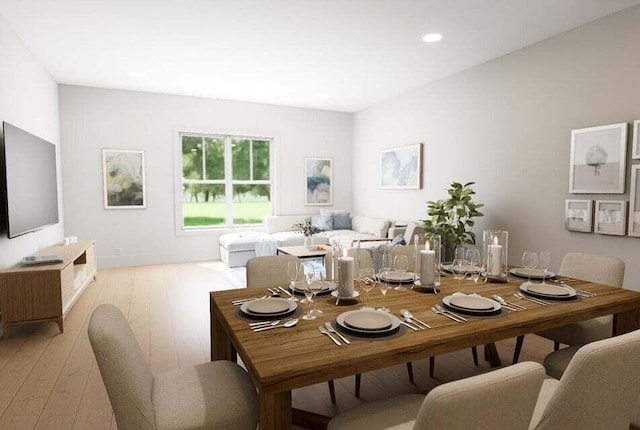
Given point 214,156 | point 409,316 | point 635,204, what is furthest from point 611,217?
point 214,156

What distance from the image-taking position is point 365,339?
1371mm

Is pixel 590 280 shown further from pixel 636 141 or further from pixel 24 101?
pixel 24 101

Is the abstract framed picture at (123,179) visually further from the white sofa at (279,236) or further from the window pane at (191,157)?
the white sofa at (279,236)

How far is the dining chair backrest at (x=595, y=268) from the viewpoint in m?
2.26

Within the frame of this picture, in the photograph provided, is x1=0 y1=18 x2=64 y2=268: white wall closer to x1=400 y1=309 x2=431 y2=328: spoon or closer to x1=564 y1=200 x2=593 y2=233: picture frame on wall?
x1=400 y1=309 x2=431 y2=328: spoon

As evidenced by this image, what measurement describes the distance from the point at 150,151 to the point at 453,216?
15.9 ft

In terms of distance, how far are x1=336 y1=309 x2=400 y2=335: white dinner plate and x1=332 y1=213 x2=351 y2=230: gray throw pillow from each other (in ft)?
18.2

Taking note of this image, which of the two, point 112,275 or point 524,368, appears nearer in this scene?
point 524,368

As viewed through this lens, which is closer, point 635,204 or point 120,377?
point 120,377

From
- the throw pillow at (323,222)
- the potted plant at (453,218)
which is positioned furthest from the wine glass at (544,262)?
the throw pillow at (323,222)

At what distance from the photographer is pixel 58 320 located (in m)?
3.37

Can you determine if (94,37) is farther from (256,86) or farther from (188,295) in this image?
(188,295)

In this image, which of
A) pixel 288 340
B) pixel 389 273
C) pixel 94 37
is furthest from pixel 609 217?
pixel 94 37

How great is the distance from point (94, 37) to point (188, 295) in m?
2.99
